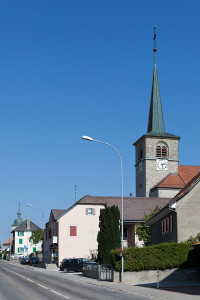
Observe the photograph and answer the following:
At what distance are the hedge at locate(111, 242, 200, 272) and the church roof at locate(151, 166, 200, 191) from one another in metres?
51.5

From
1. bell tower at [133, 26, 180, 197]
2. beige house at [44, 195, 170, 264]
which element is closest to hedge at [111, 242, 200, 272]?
beige house at [44, 195, 170, 264]

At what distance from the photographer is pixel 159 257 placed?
108 ft

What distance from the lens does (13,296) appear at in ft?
70.7

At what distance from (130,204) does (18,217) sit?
13704cm

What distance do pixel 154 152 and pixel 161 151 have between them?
56.8 inches

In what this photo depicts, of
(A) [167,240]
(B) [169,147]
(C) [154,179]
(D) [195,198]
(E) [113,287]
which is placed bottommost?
(E) [113,287]

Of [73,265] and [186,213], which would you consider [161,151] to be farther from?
[186,213]

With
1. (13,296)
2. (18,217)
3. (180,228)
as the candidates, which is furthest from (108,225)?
(18,217)

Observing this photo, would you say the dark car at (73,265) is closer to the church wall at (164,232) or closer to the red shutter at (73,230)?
the church wall at (164,232)

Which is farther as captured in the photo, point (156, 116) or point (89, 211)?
point (156, 116)

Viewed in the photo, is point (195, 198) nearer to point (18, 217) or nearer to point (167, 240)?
point (167, 240)

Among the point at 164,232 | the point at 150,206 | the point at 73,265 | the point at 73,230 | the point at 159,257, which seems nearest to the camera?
the point at 159,257

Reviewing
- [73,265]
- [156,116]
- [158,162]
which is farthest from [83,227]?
[156,116]

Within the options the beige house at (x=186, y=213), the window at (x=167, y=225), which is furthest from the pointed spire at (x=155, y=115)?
the beige house at (x=186, y=213)
